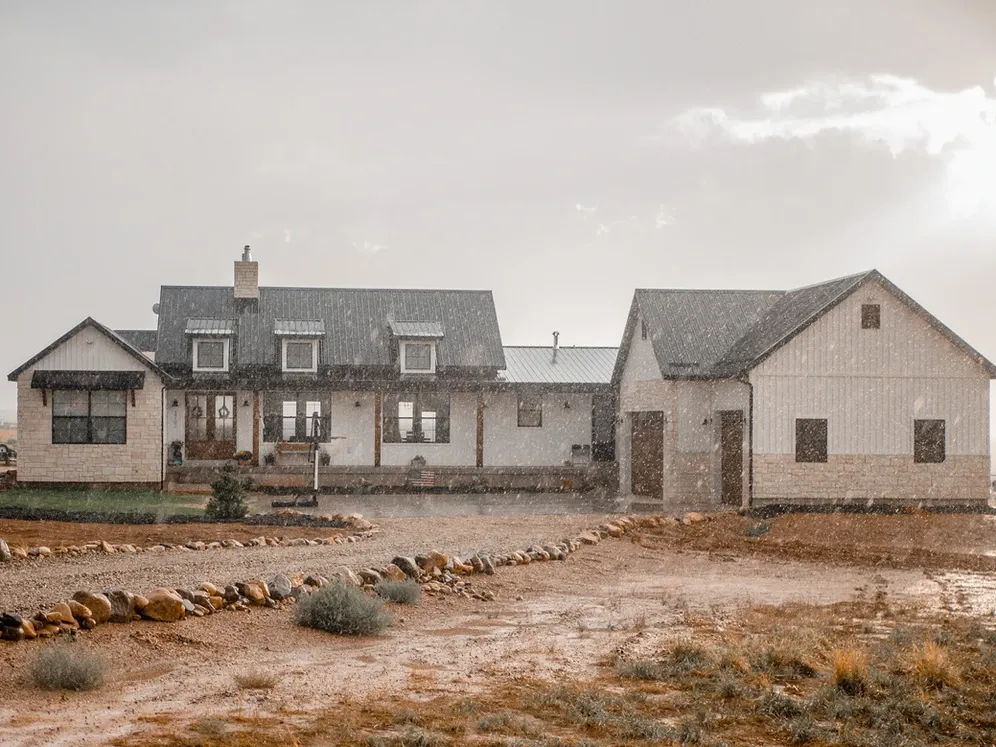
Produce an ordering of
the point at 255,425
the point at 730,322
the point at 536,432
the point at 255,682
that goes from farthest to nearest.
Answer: the point at 536,432 < the point at 255,425 < the point at 730,322 < the point at 255,682

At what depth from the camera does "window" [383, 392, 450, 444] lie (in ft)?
111

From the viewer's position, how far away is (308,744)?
23.2 feet

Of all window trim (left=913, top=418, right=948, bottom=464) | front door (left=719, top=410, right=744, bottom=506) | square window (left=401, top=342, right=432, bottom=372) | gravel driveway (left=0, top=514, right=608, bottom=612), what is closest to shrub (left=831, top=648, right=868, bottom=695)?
gravel driveway (left=0, top=514, right=608, bottom=612)

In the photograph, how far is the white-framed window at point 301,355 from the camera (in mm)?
33344

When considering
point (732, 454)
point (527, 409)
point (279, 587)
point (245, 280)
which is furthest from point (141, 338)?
point (279, 587)

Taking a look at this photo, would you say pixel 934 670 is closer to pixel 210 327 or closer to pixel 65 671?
pixel 65 671

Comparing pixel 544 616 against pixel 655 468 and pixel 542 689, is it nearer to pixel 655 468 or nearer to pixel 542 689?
pixel 542 689

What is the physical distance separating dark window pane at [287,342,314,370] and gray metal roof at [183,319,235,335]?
1803 millimetres

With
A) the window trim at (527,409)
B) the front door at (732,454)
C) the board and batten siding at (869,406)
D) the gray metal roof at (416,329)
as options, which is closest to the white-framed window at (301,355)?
the gray metal roof at (416,329)

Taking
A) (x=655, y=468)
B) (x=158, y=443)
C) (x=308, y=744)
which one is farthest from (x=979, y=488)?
(x=308, y=744)

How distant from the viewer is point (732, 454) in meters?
27.2

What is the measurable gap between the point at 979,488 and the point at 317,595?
20713 mm

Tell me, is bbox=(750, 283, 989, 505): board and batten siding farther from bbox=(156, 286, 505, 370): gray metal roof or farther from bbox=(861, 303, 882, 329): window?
bbox=(156, 286, 505, 370): gray metal roof

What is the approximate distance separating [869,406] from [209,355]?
1865cm
